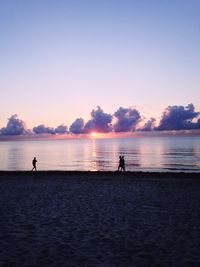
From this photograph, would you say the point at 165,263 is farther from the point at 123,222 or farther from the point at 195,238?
the point at 123,222

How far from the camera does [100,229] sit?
10.4 metres

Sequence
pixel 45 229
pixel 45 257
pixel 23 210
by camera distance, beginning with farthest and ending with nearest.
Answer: pixel 23 210, pixel 45 229, pixel 45 257

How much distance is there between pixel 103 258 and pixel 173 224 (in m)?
4.23

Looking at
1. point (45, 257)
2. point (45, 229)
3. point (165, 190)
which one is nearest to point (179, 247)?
point (45, 257)

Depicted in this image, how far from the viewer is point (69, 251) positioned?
825cm

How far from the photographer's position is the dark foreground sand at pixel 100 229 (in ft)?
25.3

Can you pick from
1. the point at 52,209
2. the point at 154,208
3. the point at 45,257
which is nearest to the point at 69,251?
the point at 45,257

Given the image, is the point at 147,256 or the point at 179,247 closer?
the point at 147,256

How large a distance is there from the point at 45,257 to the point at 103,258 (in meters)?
1.52

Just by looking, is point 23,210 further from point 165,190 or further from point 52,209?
point 165,190

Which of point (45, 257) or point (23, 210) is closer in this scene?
point (45, 257)

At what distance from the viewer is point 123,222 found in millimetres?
11391

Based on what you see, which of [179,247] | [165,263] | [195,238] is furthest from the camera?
[195,238]

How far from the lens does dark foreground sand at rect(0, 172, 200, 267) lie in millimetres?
7711
